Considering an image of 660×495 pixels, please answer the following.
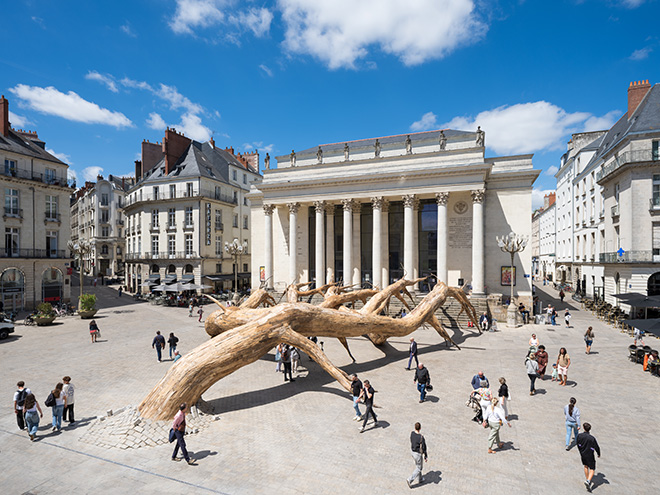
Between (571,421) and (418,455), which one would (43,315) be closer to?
(418,455)

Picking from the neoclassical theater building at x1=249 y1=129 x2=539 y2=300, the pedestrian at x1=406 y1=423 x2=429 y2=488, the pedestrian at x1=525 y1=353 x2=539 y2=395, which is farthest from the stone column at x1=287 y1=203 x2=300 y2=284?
the pedestrian at x1=406 y1=423 x2=429 y2=488

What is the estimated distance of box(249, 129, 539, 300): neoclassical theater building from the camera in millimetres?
30109

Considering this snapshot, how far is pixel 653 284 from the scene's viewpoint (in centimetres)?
2636

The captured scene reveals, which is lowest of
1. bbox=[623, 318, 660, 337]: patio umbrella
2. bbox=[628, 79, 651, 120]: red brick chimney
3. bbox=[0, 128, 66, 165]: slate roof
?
bbox=[623, 318, 660, 337]: patio umbrella

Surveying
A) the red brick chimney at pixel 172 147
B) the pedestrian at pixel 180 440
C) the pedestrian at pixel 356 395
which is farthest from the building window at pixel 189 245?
the pedestrian at pixel 180 440

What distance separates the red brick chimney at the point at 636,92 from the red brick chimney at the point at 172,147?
52.8 m

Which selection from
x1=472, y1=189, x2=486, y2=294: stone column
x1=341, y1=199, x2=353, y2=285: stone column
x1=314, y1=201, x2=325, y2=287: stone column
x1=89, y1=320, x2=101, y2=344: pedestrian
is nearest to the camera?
x1=89, y1=320, x2=101, y2=344: pedestrian

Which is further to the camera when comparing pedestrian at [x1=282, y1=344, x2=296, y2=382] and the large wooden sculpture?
pedestrian at [x1=282, y1=344, x2=296, y2=382]

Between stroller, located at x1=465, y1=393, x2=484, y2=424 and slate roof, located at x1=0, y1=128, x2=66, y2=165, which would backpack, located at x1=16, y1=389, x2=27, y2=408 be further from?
slate roof, located at x1=0, y1=128, x2=66, y2=165

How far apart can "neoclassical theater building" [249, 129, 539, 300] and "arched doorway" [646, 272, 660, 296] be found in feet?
26.7

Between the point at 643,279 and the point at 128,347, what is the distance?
3680cm

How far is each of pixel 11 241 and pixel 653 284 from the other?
54.9 metres

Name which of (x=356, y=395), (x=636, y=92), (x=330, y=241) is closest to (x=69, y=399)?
(x=356, y=395)

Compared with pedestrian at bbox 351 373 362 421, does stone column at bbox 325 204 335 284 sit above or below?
above
